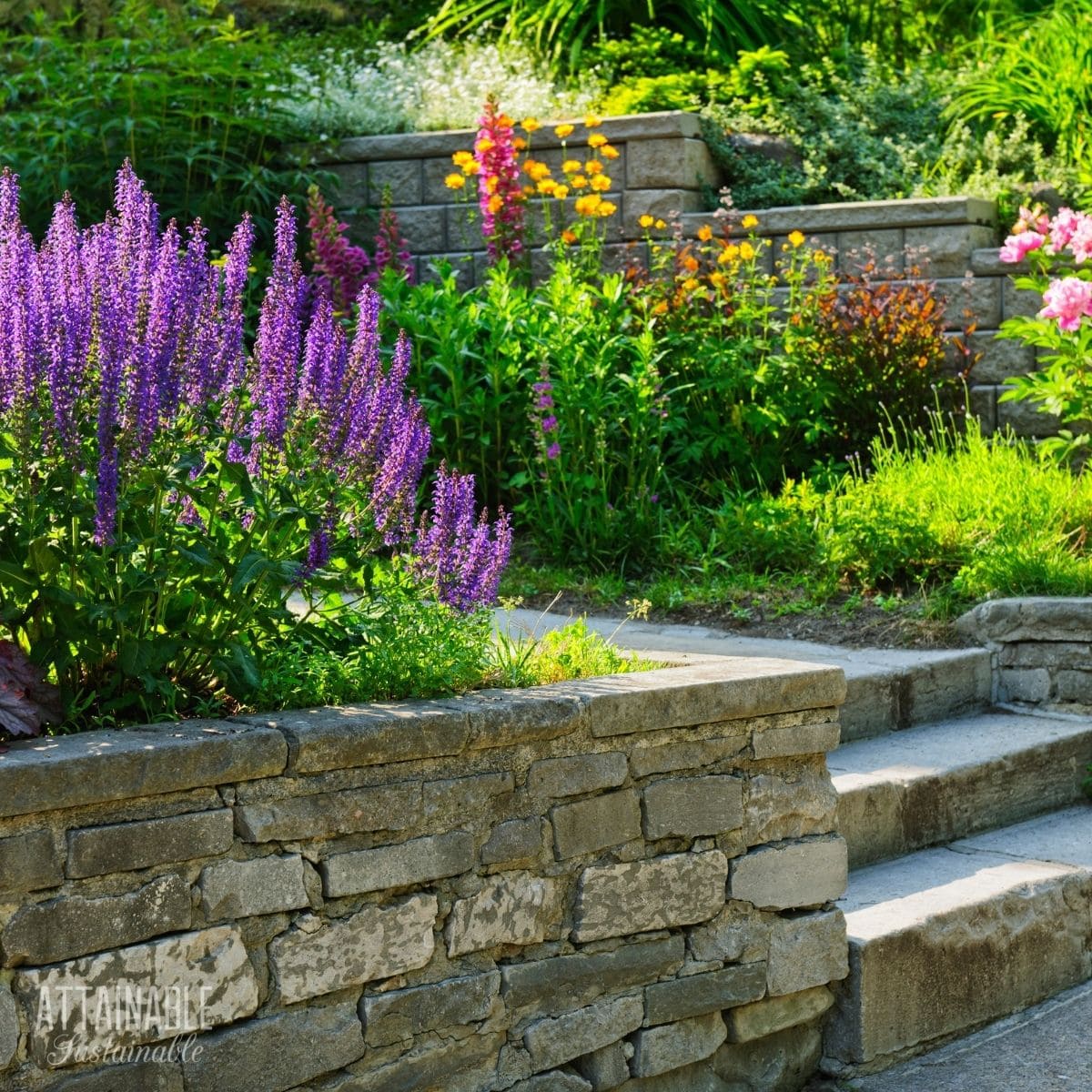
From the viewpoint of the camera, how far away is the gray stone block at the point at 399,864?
8.33 ft

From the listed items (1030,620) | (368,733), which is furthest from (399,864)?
(1030,620)

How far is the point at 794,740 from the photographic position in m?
3.17

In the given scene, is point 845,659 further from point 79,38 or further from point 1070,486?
point 79,38

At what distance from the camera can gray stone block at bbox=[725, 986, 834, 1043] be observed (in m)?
3.15

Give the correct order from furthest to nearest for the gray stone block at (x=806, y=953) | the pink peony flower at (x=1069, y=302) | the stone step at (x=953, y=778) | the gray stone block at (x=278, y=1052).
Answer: the pink peony flower at (x=1069, y=302) < the stone step at (x=953, y=778) < the gray stone block at (x=806, y=953) < the gray stone block at (x=278, y=1052)

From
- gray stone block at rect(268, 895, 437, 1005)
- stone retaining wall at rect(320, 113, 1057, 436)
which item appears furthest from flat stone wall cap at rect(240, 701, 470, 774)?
stone retaining wall at rect(320, 113, 1057, 436)

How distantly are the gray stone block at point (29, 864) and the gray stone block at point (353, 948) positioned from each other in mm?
406

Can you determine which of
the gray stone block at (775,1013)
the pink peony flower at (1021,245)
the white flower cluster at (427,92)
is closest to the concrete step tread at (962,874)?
the gray stone block at (775,1013)

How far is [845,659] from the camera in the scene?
464cm

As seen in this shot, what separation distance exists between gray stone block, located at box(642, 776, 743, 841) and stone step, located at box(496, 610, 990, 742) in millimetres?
1290

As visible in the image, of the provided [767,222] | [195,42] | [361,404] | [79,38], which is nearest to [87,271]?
[361,404]

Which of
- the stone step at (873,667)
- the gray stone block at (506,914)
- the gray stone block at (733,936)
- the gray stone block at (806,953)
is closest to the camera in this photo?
the gray stone block at (506,914)

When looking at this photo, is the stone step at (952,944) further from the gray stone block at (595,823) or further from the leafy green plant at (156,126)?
the leafy green plant at (156,126)

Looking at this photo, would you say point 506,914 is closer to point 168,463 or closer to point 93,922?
point 93,922
